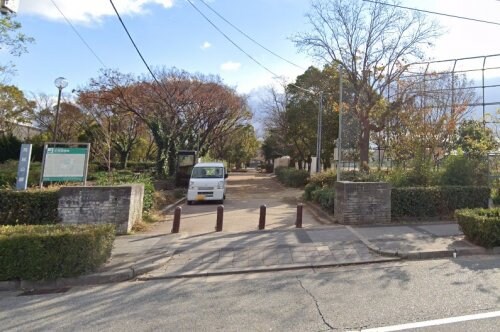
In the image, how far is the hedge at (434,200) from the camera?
920cm

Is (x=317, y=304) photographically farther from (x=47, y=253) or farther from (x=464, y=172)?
(x=464, y=172)

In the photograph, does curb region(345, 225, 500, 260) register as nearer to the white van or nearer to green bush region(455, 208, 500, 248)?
green bush region(455, 208, 500, 248)

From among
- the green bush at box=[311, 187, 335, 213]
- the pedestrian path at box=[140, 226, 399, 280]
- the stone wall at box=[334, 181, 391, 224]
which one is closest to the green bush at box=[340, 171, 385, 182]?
the green bush at box=[311, 187, 335, 213]

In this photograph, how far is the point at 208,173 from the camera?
1502cm

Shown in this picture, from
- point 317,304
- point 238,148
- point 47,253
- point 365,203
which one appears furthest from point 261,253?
Answer: point 238,148

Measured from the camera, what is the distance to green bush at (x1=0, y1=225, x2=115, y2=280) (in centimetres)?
505

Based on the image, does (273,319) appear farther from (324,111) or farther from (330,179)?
(324,111)

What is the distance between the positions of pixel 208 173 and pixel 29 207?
796 centimetres

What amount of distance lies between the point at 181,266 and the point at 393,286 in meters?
3.50

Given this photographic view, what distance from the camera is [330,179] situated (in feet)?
46.4

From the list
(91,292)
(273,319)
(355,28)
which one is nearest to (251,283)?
(273,319)

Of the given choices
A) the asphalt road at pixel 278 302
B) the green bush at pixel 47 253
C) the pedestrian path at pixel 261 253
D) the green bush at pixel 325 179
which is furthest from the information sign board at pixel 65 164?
the green bush at pixel 325 179

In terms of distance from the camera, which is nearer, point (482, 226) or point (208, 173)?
point (482, 226)

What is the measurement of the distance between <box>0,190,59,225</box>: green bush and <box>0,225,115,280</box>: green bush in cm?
252
